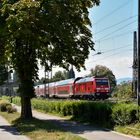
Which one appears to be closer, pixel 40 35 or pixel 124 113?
pixel 124 113

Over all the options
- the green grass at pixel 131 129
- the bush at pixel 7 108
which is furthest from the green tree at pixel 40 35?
the bush at pixel 7 108

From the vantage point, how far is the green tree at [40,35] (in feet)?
105

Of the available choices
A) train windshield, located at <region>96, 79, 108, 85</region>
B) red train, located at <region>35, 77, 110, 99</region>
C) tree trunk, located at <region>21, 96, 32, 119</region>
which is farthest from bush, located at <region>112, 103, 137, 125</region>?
train windshield, located at <region>96, 79, 108, 85</region>

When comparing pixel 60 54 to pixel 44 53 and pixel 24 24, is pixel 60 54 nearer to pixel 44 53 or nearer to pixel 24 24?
pixel 44 53

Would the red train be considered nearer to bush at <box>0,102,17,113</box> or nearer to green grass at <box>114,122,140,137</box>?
bush at <box>0,102,17,113</box>

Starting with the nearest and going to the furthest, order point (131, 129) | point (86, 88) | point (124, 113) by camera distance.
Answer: point (131, 129)
point (124, 113)
point (86, 88)

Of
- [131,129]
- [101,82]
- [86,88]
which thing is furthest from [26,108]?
[86,88]

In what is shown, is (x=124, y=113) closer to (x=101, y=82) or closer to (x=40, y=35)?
(x=40, y=35)

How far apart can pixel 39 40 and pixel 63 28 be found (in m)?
1.86

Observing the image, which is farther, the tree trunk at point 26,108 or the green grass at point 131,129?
the tree trunk at point 26,108

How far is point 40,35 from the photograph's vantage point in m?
33.8

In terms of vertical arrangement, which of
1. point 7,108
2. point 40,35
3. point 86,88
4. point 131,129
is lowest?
point 131,129

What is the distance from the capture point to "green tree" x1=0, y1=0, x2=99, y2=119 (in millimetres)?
32125

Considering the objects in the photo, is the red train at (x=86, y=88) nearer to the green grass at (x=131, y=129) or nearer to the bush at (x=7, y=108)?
the bush at (x=7, y=108)
